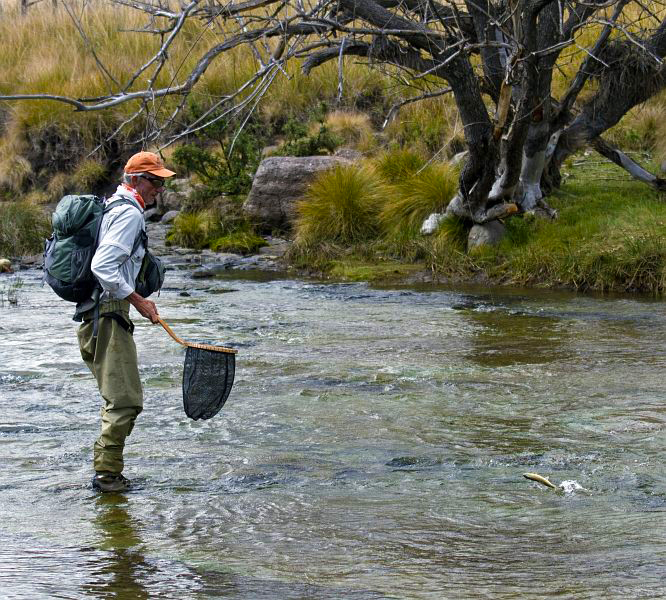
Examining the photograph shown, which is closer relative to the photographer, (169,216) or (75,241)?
(75,241)

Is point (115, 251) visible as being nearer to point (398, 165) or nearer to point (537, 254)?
point (537, 254)

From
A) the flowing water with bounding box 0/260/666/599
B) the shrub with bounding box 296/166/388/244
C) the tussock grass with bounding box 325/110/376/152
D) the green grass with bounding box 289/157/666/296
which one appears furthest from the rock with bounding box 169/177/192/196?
the flowing water with bounding box 0/260/666/599

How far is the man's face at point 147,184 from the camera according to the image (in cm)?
525

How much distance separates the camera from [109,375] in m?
5.20

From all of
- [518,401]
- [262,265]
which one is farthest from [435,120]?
[518,401]

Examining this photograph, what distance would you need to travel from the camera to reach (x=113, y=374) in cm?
520

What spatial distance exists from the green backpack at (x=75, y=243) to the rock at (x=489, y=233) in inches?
335

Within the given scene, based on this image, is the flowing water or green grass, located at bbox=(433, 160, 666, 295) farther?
green grass, located at bbox=(433, 160, 666, 295)

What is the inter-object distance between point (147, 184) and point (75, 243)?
47 cm

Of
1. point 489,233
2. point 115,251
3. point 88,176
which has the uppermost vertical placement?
point 115,251

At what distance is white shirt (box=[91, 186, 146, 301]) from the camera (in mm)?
Answer: 4969

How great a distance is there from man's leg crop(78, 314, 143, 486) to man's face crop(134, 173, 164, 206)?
61 centimetres

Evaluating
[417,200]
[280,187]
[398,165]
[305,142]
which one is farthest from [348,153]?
[417,200]

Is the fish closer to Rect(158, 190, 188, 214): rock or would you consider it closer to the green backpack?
the green backpack
